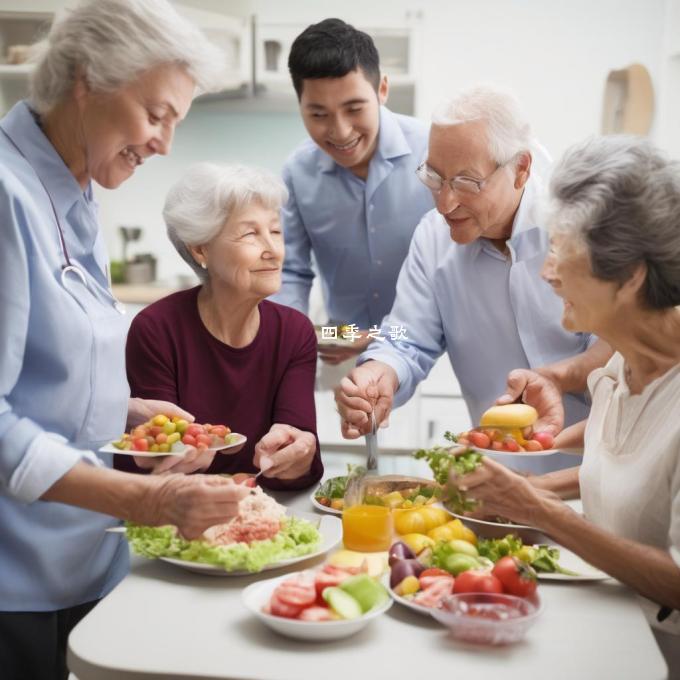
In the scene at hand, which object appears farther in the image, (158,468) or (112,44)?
(158,468)

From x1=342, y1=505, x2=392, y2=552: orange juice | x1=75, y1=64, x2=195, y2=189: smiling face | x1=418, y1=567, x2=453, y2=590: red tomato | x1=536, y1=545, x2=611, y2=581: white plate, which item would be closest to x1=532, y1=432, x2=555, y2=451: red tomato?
x1=536, y1=545, x2=611, y2=581: white plate

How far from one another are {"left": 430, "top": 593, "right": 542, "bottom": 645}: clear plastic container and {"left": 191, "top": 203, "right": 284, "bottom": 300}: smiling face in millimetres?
1138

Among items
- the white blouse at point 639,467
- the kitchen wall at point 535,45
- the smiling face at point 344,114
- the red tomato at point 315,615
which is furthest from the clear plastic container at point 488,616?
the kitchen wall at point 535,45

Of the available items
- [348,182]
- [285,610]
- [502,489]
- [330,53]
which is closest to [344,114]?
[330,53]

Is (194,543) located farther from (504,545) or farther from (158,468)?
(504,545)

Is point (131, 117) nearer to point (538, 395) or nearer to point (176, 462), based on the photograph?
point (176, 462)

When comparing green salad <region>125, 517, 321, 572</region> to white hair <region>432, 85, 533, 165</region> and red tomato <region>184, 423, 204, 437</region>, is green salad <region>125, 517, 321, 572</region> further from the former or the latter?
white hair <region>432, 85, 533, 165</region>

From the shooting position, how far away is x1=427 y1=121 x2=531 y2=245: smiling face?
2164 mm

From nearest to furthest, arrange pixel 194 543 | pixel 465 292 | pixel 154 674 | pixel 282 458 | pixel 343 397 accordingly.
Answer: pixel 154 674
pixel 194 543
pixel 282 458
pixel 343 397
pixel 465 292

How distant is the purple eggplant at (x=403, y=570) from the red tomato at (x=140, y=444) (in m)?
0.51

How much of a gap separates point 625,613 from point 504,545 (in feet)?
0.74

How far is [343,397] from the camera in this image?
2.16 meters

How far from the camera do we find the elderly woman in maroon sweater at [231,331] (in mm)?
2191

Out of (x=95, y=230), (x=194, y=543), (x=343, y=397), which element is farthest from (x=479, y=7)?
(x=194, y=543)
